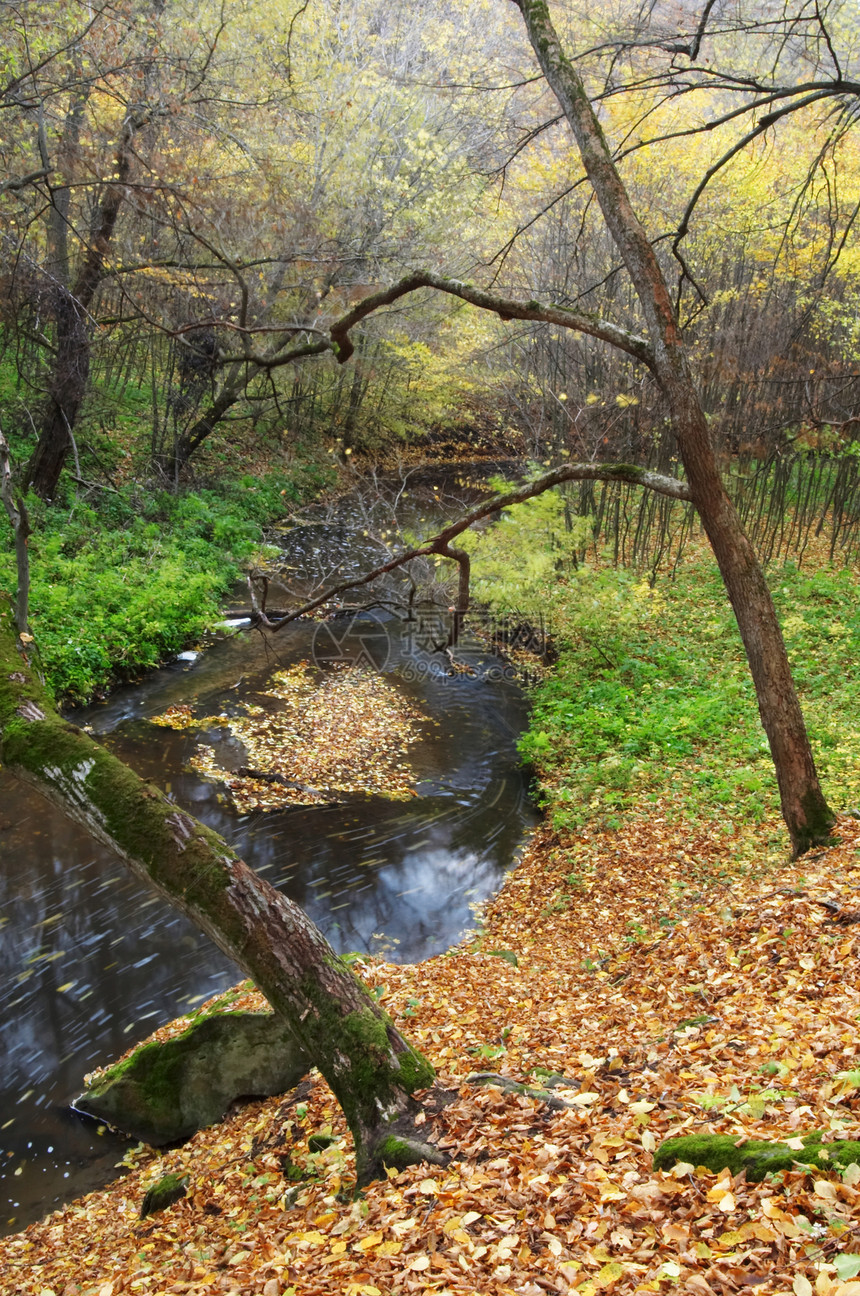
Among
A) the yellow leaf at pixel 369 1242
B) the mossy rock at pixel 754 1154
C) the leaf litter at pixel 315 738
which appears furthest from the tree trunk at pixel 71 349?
the mossy rock at pixel 754 1154

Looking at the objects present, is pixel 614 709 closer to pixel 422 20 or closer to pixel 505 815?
pixel 505 815

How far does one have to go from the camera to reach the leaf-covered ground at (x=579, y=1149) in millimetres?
2121

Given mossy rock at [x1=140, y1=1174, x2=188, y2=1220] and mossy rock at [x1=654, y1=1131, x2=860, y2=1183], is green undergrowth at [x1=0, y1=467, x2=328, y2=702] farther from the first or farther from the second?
mossy rock at [x1=654, y1=1131, x2=860, y2=1183]

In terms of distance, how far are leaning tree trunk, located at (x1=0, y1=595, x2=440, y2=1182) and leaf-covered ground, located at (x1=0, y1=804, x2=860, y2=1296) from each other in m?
0.23

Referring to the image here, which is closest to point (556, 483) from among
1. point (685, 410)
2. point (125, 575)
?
point (685, 410)

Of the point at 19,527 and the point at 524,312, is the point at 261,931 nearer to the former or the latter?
the point at 19,527

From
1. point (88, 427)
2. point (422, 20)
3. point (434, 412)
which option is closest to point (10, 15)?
point (88, 427)

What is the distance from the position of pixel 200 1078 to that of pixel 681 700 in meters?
7.10

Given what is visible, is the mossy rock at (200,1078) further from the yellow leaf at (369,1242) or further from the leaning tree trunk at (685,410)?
the leaning tree trunk at (685,410)

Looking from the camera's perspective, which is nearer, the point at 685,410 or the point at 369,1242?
the point at 369,1242

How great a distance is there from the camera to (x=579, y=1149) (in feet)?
8.86

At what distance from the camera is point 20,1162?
458 centimetres

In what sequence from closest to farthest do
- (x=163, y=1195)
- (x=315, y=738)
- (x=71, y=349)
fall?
(x=163, y=1195) → (x=315, y=738) → (x=71, y=349)

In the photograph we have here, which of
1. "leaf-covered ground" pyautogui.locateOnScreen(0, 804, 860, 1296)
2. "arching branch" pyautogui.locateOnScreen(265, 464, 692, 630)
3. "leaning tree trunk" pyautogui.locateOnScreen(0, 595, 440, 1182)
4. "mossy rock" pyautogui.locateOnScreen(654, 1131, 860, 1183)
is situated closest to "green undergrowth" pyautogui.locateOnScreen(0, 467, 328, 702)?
"arching branch" pyautogui.locateOnScreen(265, 464, 692, 630)
